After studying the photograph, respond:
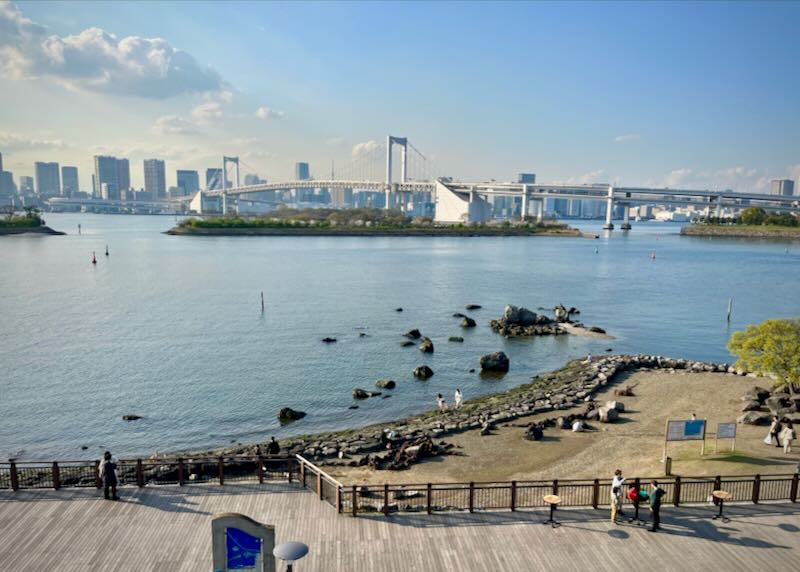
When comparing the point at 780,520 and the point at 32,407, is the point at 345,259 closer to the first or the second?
the point at 32,407

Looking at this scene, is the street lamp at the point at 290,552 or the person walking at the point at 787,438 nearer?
the street lamp at the point at 290,552

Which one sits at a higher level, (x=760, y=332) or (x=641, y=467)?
(x=760, y=332)

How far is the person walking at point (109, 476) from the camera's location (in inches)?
381

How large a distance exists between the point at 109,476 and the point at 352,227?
115264mm

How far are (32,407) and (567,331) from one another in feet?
93.1

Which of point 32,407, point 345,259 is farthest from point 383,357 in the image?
point 345,259

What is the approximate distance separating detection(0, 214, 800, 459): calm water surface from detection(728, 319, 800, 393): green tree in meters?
9.13

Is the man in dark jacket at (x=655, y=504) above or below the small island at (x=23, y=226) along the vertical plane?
above

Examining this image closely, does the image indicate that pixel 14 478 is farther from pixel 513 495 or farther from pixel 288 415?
pixel 288 415

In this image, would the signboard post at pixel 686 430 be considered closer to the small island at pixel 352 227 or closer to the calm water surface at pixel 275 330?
the calm water surface at pixel 275 330

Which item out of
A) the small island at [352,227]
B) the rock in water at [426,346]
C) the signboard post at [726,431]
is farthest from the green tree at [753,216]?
the signboard post at [726,431]

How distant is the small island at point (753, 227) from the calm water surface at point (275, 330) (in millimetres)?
60145

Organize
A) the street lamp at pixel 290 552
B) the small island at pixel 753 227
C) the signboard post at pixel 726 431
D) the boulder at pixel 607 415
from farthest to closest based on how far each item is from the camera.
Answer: the small island at pixel 753 227 → the boulder at pixel 607 415 → the signboard post at pixel 726 431 → the street lamp at pixel 290 552

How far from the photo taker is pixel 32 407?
20.5m
